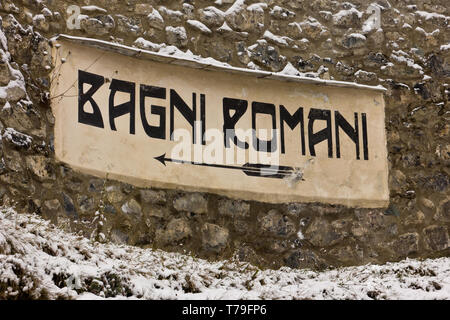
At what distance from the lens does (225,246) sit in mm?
7434

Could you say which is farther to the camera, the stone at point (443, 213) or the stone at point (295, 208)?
the stone at point (443, 213)

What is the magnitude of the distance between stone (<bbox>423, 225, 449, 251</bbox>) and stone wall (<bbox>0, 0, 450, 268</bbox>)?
0.04 ft

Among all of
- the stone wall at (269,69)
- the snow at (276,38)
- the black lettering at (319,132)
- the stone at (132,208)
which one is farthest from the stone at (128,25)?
the black lettering at (319,132)

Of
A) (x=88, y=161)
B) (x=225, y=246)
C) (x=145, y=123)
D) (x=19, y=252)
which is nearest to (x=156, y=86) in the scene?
(x=145, y=123)

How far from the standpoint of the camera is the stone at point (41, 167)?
258 inches

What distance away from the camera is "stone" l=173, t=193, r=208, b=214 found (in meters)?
7.36

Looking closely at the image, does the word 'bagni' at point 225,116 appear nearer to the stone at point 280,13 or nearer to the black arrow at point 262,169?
the black arrow at point 262,169

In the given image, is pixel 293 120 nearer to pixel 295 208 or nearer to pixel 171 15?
pixel 295 208

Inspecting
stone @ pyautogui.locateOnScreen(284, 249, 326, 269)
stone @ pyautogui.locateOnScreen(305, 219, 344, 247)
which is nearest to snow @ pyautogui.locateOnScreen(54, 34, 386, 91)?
stone @ pyautogui.locateOnScreen(305, 219, 344, 247)

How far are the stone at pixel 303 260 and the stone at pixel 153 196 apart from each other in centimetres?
147

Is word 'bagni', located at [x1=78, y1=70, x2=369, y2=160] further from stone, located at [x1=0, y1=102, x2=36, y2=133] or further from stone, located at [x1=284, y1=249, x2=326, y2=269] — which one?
stone, located at [x1=284, y1=249, x2=326, y2=269]

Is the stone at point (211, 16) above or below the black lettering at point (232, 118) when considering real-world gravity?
above
